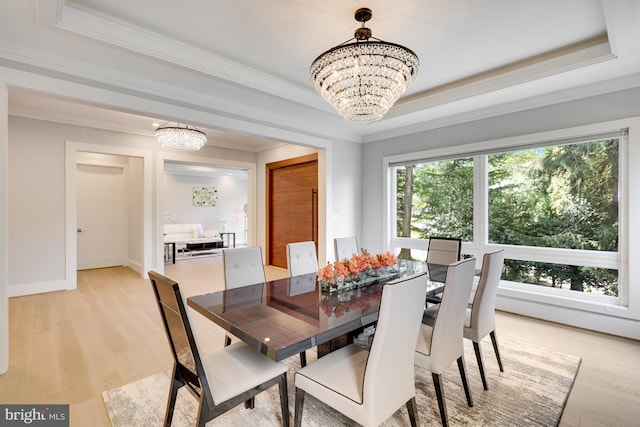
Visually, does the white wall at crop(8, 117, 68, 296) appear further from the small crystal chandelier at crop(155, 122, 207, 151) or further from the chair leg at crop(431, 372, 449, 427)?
the chair leg at crop(431, 372, 449, 427)

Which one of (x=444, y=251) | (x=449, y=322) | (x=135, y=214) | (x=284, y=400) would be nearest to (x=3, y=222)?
(x=284, y=400)

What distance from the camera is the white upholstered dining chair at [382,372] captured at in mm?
1322

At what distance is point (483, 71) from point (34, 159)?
590 cm

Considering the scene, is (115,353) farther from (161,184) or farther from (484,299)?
(161,184)

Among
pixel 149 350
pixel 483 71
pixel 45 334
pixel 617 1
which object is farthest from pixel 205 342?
pixel 617 1

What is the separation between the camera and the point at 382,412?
1382 millimetres

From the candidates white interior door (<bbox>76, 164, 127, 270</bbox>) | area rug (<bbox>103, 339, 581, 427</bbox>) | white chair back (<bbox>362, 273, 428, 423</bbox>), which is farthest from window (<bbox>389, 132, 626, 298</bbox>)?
white interior door (<bbox>76, 164, 127, 270</bbox>)

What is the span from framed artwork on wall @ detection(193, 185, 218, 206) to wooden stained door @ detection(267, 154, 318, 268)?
5.18m

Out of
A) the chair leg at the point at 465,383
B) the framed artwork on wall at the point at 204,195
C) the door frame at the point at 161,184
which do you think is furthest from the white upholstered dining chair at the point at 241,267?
the framed artwork on wall at the point at 204,195

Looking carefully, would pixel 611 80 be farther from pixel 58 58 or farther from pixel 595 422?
pixel 58 58

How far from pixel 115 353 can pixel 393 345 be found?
2.54 meters

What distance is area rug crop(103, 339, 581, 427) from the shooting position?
1806 mm

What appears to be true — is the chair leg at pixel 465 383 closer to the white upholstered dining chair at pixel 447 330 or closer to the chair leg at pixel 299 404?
the white upholstered dining chair at pixel 447 330

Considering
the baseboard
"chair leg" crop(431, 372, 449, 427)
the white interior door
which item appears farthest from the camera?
the white interior door
